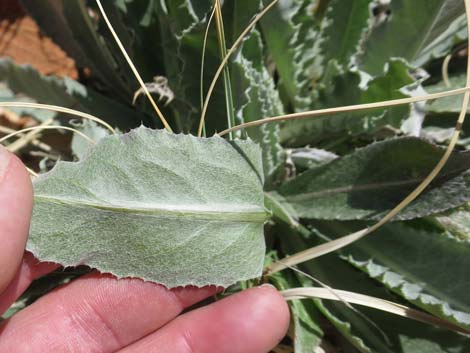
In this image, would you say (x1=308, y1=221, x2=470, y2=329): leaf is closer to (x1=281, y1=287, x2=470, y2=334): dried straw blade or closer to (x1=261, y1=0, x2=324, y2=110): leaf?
(x1=281, y1=287, x2=470, y2=334): dried straw blade

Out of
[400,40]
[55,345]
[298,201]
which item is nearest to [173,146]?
[298,201]

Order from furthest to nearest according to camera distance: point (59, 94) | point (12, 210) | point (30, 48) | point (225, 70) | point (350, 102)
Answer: point (30, 48) → point (59, 94) → point (350, 102) → point (225, 70) → point (12, 210)

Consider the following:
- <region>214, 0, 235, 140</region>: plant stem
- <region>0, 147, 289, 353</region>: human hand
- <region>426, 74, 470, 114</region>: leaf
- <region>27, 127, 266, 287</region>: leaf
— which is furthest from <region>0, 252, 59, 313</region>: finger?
<region>426, 74, 470, 114</region>: leaf

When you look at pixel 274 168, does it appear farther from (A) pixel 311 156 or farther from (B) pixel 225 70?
(B) pixel 225 70

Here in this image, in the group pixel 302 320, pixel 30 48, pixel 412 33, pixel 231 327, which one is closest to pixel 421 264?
pixel 302 320

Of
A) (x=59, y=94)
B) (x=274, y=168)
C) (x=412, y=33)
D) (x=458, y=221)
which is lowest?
(x=458, y=221)

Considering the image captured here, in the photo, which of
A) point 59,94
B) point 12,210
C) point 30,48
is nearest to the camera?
point 12,210

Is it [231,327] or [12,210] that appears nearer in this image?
[12,210]
